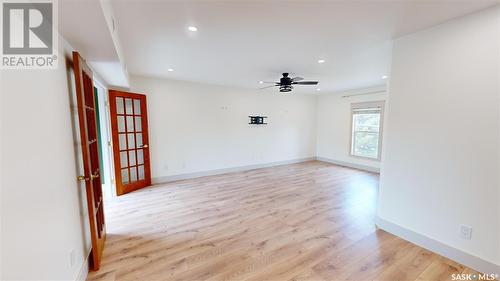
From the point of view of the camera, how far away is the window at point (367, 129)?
5.82m

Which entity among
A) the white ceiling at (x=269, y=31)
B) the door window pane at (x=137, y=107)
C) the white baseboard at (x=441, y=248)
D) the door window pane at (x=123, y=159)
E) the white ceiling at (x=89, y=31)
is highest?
the white ceiling at (x=269, y=31)

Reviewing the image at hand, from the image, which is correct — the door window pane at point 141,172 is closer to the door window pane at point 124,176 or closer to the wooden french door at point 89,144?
the door window pane at point 124,176

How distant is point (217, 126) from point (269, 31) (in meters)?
3.55

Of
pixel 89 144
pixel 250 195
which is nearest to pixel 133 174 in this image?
pixel 250 195

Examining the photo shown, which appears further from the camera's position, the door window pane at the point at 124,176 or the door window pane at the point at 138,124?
the door window pane at the point at 138,124

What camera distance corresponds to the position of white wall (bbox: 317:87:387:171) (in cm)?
628

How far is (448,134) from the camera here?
2.15 meters

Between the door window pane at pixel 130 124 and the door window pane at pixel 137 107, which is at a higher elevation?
the door window pane at pixel 137 107

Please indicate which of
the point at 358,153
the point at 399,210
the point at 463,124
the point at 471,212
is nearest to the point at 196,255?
the point at 399,210

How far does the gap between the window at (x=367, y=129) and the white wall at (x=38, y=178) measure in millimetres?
6434

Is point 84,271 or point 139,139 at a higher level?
point 139,139

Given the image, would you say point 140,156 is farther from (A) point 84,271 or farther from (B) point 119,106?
(A) point 84,271

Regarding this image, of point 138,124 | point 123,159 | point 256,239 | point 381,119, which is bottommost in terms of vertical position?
point 256,239

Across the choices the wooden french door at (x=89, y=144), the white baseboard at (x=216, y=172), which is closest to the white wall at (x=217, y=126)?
the white baseboard at (x=216, y=172)
